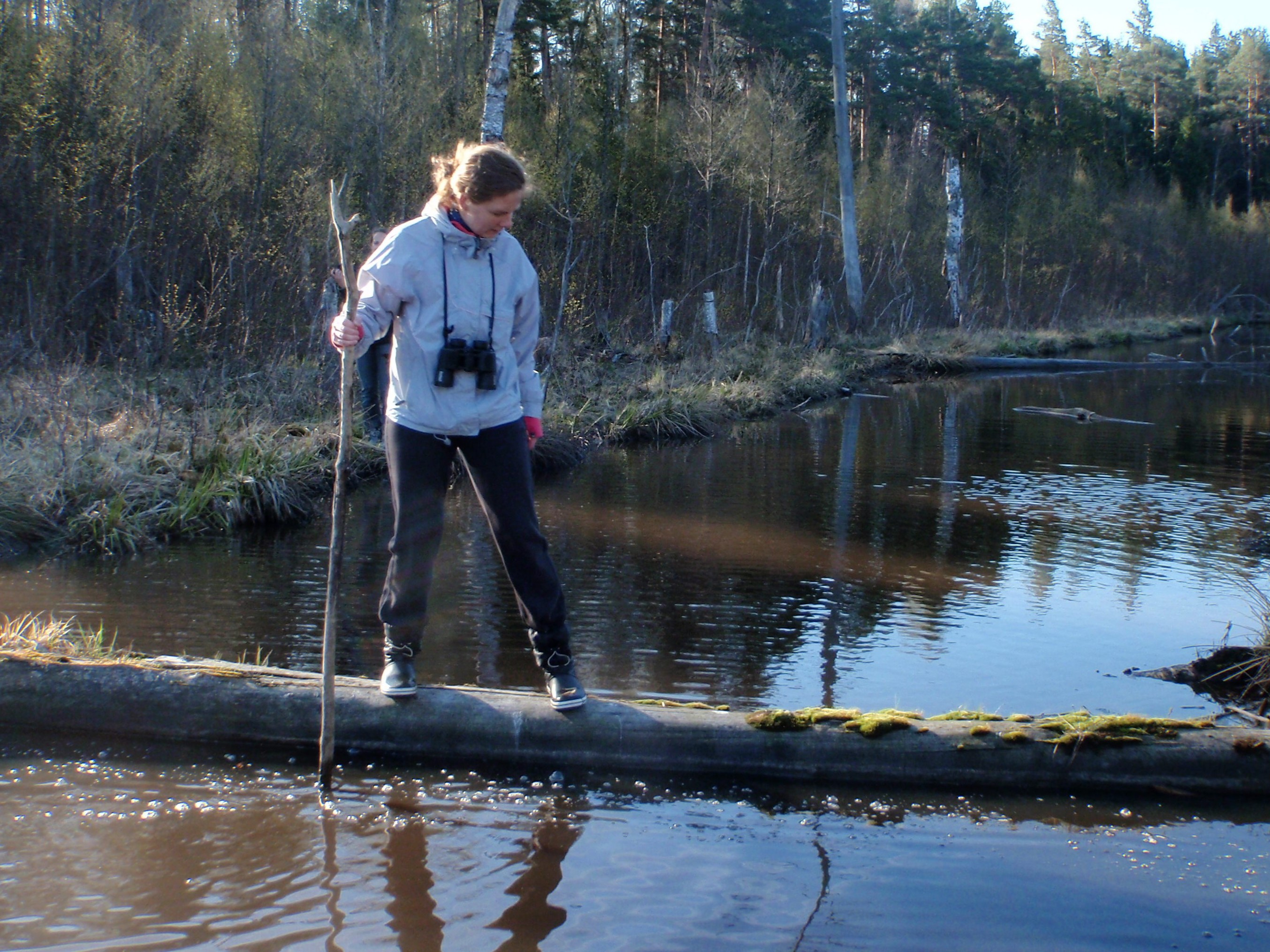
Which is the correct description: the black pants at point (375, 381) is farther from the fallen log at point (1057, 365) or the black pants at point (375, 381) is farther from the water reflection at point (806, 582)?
the fallen log at point (1057, 365)

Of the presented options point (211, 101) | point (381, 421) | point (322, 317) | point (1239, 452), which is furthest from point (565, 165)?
point (1239, 452)

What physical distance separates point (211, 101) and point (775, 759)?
12.8 meters

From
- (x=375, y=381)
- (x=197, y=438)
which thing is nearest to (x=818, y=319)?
(x=375, y=381)

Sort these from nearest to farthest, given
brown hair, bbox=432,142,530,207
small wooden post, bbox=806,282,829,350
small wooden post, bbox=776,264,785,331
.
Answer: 1. brown hair, bbox=432,142,530,207
2. small wooden post, bbox=776,264,785,331
3. small wooden post, bbox=806,282,829,350

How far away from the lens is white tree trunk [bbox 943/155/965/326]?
95.4ft

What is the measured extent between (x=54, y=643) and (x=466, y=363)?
2.07 metres

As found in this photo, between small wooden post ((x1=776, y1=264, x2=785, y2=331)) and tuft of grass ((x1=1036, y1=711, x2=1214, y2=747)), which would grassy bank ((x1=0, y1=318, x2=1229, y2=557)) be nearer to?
tuft of grass ((x1=1036, y1=711, x2=1214, y2=747))

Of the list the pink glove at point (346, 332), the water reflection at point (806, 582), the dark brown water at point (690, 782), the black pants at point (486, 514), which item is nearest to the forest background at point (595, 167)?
the water reflection at point (806, 582)

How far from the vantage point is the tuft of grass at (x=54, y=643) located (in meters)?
3.97

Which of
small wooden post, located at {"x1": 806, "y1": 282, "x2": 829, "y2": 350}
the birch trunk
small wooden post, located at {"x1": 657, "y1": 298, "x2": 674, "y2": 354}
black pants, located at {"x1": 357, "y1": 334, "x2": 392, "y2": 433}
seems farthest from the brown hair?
the birch trunk

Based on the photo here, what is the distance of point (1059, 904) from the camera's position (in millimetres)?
2943

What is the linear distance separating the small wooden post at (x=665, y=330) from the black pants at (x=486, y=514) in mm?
13718

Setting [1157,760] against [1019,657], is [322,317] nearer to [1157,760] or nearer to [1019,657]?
[1019,657]

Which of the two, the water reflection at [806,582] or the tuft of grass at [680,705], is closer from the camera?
the tuft of grass at [680,705]
